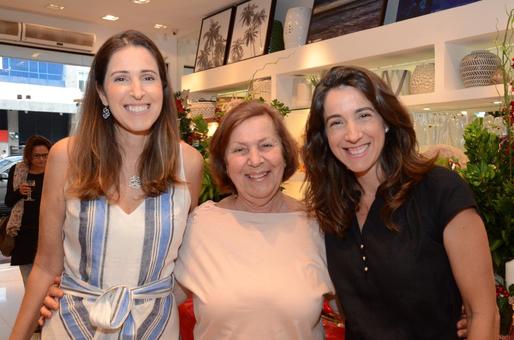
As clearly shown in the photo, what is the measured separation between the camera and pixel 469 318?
1.51 meters

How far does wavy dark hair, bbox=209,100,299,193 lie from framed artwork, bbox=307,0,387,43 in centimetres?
265

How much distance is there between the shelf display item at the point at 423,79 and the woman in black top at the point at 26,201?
10.9 ft

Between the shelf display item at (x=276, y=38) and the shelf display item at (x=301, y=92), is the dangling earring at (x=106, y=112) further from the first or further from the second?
the shelf display item at (x=276, y=38)

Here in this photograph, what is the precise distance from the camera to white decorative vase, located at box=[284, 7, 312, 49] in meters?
5.10

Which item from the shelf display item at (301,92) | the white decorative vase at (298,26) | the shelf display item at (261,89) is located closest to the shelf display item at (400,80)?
the shelf display item at (301,92)

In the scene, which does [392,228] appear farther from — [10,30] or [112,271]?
[10,30]

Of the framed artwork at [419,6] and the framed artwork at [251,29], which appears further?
the framed artwork at [251,29]

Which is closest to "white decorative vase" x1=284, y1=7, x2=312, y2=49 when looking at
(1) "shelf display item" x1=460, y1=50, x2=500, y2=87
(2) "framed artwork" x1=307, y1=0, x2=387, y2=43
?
(2) "framed artwork" x1=307, y1=0, x2=387, y2=43

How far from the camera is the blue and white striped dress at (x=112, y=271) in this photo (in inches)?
67.6

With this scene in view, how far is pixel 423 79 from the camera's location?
3838 mm

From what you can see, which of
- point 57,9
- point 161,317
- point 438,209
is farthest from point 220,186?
point 57,9

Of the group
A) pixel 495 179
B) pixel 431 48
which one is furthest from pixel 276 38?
pixel 495 179

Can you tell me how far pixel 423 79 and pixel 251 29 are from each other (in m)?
2.55

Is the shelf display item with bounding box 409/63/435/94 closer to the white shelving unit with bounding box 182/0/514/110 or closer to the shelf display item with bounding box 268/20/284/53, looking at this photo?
the white shelving unit with bounding box 182/0/514/110
